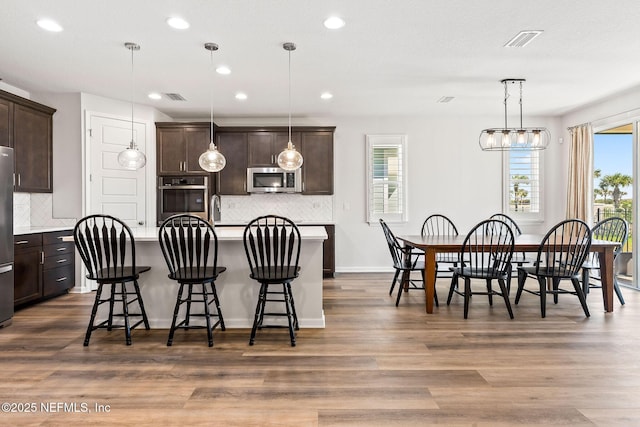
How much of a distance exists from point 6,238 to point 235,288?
215cm

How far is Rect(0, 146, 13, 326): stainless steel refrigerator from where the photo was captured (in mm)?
3523

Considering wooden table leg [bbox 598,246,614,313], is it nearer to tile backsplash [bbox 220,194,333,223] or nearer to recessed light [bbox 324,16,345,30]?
recessed light [bbox 324,16,345,30]

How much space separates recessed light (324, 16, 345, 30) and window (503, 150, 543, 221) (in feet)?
14.8

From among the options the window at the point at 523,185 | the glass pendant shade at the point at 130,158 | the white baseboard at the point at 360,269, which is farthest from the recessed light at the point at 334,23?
the window at the point at 523,185

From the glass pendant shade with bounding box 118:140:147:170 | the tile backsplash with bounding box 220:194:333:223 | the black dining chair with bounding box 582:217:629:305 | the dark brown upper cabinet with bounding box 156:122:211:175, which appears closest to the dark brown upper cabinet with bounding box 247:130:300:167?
the tile backsplash with bounding box 220:194:333:223

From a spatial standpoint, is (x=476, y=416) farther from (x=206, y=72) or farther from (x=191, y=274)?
(x=206, y=72)

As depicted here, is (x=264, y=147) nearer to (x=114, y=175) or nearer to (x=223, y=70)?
(x=223, y=70)

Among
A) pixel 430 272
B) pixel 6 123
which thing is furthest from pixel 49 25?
pixel 430 272

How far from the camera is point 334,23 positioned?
3.11 m

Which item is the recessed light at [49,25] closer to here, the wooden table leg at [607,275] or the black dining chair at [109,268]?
the black dining chair at [109,268]

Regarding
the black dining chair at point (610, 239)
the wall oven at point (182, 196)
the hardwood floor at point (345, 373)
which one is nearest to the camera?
the hardwood floor at point (345, 373)

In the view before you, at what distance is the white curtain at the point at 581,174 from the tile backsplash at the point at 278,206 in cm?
373

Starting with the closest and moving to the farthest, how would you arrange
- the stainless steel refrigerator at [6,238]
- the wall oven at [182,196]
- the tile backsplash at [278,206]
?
the stainless steel refrigerator at [6,238] < the wall oven at [182,196] < the tile backsplash at [278,206]

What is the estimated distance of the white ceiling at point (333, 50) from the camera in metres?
2.91
